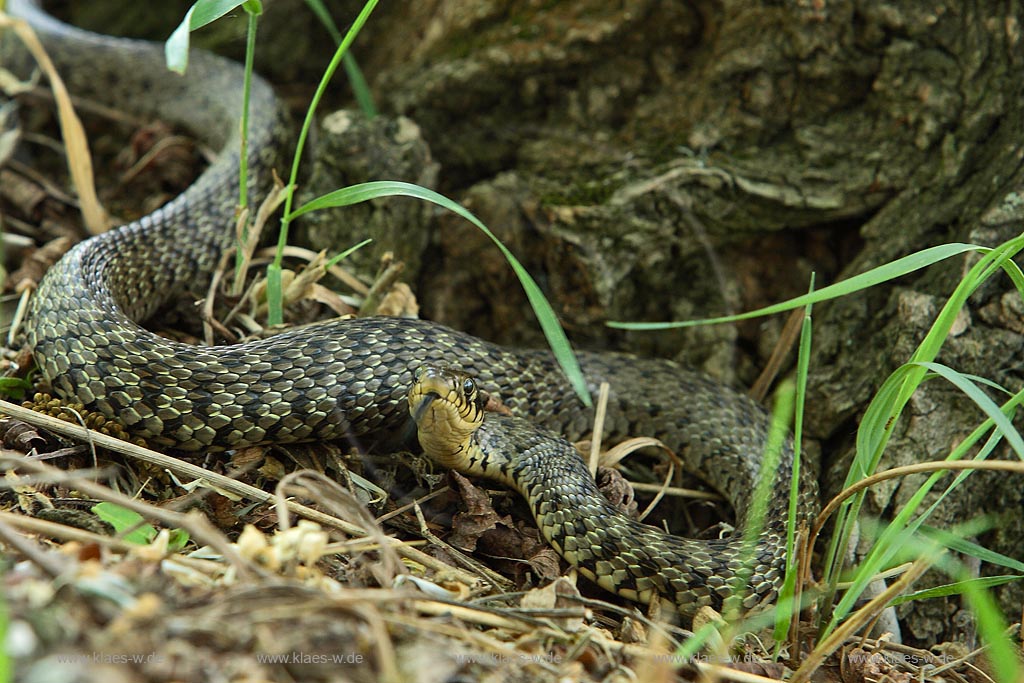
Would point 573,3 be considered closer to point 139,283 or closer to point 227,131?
point 227,131

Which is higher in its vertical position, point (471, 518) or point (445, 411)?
point (445, 411)

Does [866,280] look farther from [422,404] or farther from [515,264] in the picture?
[422,404]

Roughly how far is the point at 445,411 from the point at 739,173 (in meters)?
2.37

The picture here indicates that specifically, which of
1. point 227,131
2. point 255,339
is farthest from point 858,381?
point 227,131

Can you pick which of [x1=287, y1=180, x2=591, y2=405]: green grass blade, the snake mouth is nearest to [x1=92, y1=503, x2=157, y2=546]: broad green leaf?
the snake mouth

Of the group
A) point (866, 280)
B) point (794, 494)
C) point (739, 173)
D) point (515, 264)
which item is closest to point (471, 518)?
point (515, 264)

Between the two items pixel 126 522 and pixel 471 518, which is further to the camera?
pixel 471 518

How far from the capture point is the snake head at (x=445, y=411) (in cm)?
341

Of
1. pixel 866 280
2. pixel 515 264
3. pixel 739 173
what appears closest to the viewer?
pixel 866 280

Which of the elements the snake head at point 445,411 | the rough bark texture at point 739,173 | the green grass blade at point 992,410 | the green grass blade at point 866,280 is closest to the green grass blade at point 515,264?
the green grass blade at point 866,280

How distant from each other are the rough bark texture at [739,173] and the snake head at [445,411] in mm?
1442

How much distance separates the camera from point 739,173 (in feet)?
15.5

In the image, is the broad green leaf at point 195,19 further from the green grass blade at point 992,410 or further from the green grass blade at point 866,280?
the green grass blade at point 992,410

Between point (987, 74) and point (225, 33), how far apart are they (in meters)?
4.98
